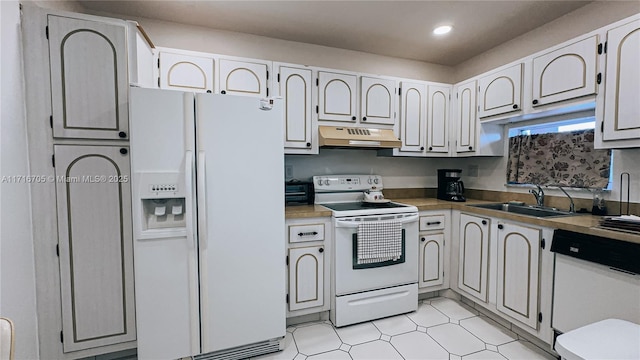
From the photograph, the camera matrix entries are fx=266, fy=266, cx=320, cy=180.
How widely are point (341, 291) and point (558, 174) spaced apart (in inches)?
81.9

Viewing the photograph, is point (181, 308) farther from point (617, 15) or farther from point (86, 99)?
point (617, 15)

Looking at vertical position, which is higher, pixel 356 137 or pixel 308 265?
pixel 356 137

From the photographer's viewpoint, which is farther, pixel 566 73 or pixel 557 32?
pixel 557 32

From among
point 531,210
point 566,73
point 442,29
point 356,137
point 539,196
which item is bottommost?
point 531,210

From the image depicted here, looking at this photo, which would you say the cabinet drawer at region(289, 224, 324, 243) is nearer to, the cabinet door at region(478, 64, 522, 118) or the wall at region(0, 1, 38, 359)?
the wall at region(0, 1, 38, 359)

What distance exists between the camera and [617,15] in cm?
190

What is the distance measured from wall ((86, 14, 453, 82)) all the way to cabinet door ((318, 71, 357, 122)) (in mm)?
401

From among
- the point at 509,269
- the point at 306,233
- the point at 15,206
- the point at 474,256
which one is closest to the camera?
the point at 15,206

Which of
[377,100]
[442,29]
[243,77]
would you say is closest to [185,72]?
[243,77]

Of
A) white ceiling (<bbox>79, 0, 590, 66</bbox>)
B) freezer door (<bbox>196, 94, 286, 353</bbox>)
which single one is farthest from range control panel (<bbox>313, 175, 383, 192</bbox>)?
white ceiling (<bbox>79, 0, 590, 66</bbox>)

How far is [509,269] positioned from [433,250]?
617mm

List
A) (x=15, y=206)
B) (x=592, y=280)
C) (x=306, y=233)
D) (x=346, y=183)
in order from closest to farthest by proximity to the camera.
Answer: (x=15, y=206) → (x=592, y=280) → (x=306, y=233) → (x=346, y=183)

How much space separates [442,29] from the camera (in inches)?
95.0

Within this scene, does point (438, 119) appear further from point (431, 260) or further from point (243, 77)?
point (243, 77)
